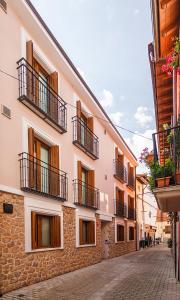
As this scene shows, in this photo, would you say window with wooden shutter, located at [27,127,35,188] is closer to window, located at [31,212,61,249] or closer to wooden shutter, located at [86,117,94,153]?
window, located at [31,212,61,249]

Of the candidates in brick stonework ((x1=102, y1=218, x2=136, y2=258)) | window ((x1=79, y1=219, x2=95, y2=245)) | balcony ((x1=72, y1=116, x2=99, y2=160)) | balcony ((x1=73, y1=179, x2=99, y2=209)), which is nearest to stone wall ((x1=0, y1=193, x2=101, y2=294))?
balcony ((x1=73, y1=179, x2=99, y2=209))

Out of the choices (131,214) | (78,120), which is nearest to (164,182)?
(78,120)

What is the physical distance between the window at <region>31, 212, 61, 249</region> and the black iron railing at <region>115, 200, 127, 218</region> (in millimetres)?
10379

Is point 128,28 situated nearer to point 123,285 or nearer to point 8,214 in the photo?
point 8,214

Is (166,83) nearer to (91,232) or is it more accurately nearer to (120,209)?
(91,232)

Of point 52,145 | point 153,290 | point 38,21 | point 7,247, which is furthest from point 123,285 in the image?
point 38,21

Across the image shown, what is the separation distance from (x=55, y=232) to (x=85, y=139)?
5.94m

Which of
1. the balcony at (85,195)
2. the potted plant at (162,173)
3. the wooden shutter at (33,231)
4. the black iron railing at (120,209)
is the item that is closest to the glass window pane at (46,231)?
the wooden shutter at (33,231)

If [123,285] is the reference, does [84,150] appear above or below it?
above

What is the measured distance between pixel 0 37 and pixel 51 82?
3.97m

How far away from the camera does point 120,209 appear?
79.7ft

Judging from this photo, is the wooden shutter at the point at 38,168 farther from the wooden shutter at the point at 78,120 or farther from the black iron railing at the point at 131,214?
the black iron railing at the point at 131,214

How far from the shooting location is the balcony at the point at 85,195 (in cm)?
1512

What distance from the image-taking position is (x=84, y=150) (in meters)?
16.5
